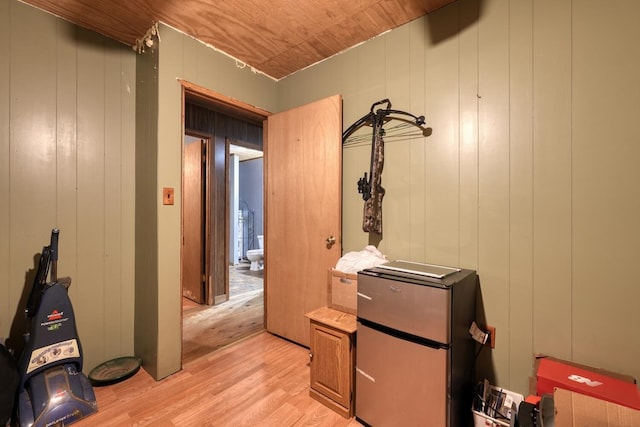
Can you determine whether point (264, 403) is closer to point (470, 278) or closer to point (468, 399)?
point (468, 399)

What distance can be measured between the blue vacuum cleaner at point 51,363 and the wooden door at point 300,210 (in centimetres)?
139

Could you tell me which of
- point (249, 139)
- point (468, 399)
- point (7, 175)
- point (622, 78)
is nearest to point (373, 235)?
point (468, 399)

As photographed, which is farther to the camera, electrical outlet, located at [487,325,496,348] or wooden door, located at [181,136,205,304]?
wooden door, located at [181,136,205,304]

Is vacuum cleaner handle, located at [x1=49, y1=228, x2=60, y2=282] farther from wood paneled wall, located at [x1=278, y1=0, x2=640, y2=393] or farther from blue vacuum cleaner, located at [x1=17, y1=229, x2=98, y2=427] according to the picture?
wood paneled wall, located at [x1=278, y1=0, x2=640, y2=393]

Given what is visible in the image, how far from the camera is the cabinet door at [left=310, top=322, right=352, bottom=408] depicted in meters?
1.62

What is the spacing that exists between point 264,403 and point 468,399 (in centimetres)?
115

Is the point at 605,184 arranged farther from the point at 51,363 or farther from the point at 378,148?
the point at 51,363

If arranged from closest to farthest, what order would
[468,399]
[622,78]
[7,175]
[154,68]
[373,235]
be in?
[622,78]
[468,399]
[7,175]
[154,68]
[373,235]

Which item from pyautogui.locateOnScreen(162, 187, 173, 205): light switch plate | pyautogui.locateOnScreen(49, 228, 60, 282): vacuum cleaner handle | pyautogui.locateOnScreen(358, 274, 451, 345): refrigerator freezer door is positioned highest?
pyautogui.locateOnScreen(162, 187, 173, 205): light switch plate

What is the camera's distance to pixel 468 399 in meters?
1.52

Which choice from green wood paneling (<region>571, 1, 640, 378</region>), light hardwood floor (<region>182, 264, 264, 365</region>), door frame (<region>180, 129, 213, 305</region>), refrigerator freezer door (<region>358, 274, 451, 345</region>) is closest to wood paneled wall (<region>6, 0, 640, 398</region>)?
green wood paneling (<region>571, 1, 640, 378</region>)

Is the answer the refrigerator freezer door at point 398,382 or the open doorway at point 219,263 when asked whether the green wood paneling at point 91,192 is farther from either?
the refrigerator freezer door at point 398,382

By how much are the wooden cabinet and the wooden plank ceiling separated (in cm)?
194

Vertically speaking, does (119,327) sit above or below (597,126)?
below
